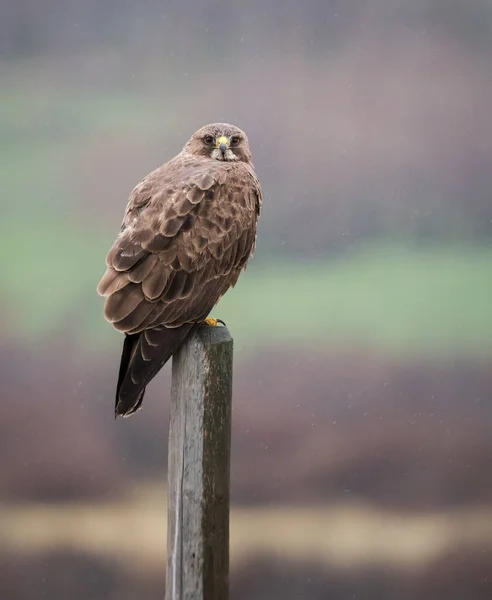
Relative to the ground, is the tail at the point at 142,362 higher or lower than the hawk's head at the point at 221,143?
lower

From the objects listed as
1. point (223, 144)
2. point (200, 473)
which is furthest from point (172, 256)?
point (223, 144)

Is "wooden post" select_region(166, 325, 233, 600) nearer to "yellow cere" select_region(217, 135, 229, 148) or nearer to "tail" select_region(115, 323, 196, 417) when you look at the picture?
"tail" select_region(115, 323, 196, 417)

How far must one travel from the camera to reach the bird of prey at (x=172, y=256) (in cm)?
267

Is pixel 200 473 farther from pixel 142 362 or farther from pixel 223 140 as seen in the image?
pixel 223 140

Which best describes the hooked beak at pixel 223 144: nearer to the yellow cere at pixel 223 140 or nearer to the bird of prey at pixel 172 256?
the yellow cere at pixel 223 140

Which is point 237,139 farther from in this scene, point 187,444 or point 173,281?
point 187,444

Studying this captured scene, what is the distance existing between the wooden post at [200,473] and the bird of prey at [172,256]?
0.62 ft

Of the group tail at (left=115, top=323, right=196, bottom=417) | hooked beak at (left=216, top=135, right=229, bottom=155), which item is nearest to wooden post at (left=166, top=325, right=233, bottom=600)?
tail at (left=115, top=323, right=196, bottom=417)

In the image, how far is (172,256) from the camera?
2855 millimetres

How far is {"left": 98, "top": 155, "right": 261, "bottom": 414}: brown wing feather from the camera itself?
8.75ft

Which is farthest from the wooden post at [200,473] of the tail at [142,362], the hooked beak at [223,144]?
the hooked beak at [223,144]

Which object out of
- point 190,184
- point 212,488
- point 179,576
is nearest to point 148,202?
point 190,184

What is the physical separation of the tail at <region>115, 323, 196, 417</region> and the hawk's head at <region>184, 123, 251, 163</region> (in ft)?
3.78

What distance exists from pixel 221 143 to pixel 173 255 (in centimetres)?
91
